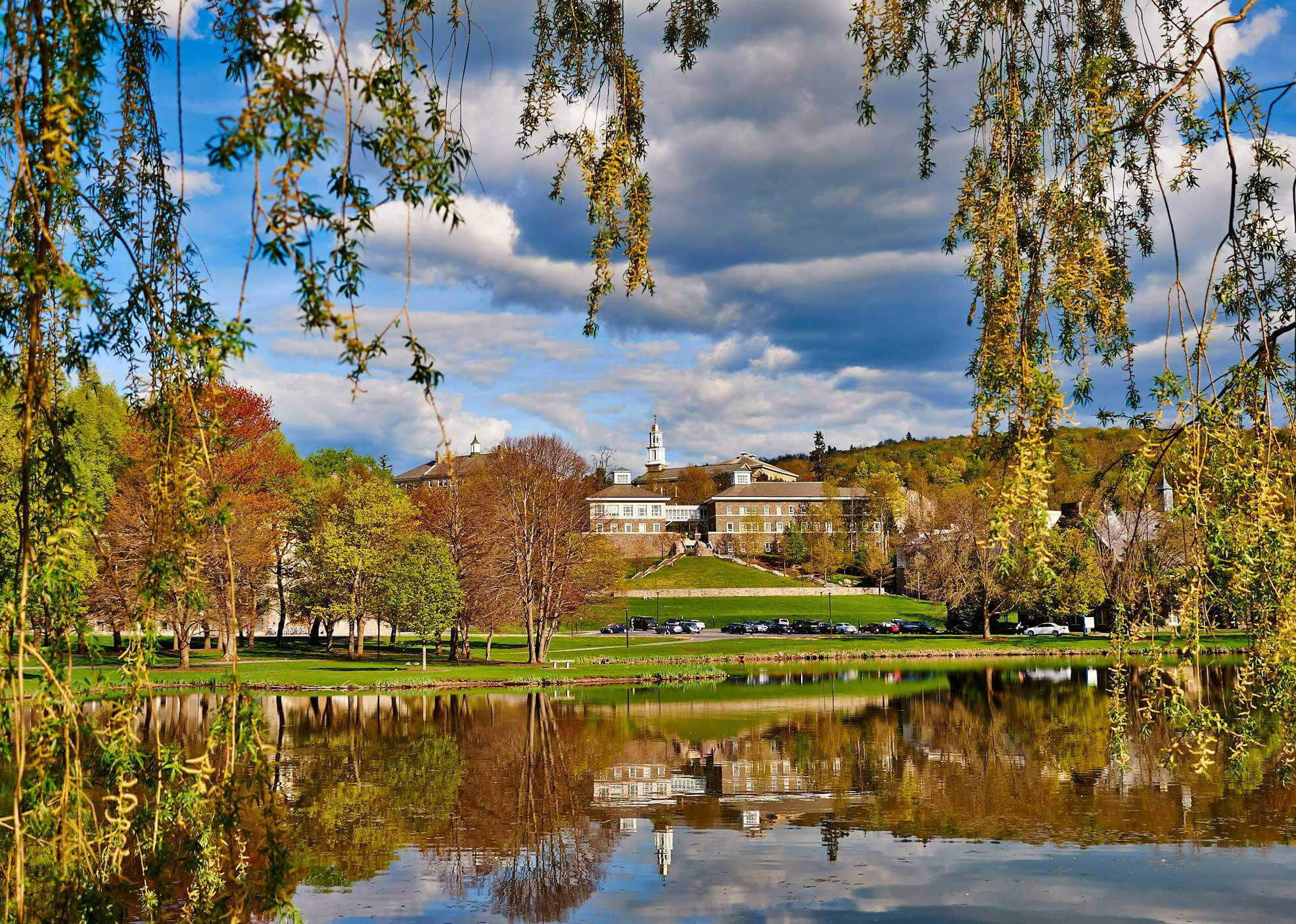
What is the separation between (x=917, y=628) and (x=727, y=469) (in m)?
95.3

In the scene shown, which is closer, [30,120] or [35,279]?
[35,279]

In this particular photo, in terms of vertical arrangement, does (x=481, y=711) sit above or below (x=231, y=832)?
below

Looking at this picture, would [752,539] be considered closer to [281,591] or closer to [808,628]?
[808,628]

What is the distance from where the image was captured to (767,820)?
18797 mm

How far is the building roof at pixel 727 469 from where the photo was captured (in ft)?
506

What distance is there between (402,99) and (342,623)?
75.7 m

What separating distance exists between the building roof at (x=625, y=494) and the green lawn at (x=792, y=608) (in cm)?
3104

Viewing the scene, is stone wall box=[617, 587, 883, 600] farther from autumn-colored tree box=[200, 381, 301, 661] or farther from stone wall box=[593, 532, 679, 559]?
autumn-colored tree box=[200, 381, 301, 661]

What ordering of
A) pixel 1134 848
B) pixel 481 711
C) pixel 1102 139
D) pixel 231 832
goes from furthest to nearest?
pixel 481 711 → pixel 1134 848 → pixel 1102 139 → pixel 231 832

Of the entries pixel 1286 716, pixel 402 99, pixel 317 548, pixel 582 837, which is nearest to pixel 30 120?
pixel 402 99

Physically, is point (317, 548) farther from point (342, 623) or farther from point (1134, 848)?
point (1134, 848)

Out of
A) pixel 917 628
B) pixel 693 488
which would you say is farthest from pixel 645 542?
pixel 917 628

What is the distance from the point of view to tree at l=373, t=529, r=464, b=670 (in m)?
44.7

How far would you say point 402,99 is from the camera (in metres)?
3.27
